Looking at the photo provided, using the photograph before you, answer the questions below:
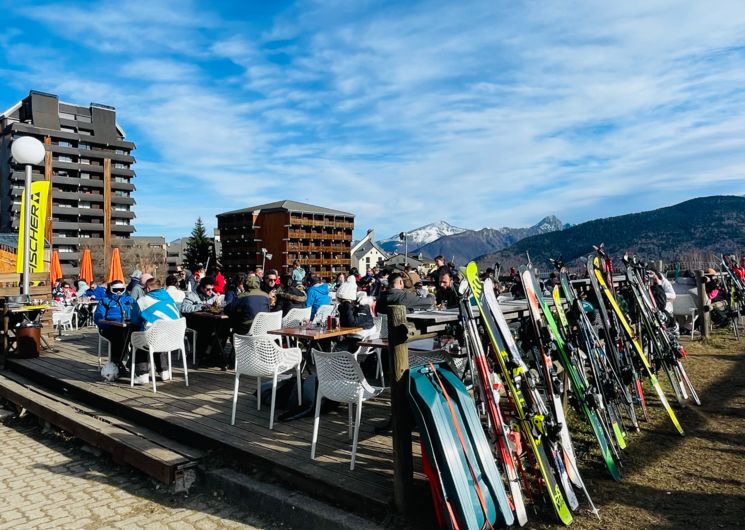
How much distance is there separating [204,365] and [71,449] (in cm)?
240

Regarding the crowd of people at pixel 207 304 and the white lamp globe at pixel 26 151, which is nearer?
the crowd of people at pixel 207 304

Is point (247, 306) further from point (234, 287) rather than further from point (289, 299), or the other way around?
point (234, 287)

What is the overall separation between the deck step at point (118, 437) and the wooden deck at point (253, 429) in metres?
0.14

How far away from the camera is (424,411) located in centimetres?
308

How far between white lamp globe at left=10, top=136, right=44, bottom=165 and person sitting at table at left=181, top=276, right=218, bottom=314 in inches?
132

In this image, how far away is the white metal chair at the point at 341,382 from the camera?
3.93m

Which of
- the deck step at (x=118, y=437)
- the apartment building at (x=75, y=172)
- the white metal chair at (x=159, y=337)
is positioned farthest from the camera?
the apartment building at (x=75, y=172)

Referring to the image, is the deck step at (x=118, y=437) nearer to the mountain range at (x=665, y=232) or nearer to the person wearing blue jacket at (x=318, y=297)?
the person wearing blue jacket at (x=318, y=297)

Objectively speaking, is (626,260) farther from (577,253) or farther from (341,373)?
(577,253)

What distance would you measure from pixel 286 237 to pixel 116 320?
8703 cm

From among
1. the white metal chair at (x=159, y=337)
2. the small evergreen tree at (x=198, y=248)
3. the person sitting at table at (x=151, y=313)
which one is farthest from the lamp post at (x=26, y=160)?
the small evergreen tree at (x=198, y=248)

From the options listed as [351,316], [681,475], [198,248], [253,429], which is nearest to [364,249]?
[198,248]

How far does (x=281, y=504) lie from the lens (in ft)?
12.1

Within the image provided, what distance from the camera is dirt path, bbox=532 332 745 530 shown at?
3158mm
